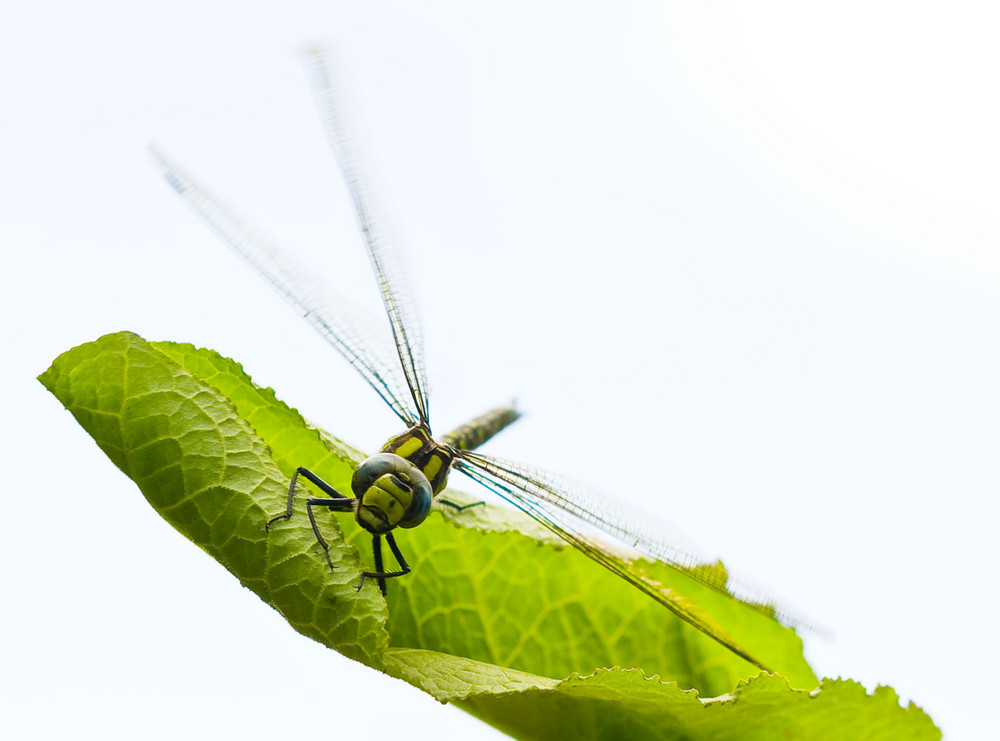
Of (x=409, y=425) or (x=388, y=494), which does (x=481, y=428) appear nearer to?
(x=409, y=425)

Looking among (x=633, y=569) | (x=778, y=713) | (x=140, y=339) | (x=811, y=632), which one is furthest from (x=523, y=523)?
(x=140, y=339)

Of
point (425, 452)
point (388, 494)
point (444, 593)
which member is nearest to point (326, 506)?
point (388, 494)

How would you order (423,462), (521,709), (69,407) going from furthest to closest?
(423,462) → (521,709) → (69,407)

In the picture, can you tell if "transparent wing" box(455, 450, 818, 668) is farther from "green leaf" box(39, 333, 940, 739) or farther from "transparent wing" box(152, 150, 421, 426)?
"transparent wing" box(152, 150, 421, 426)

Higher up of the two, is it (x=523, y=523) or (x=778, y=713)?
(x=523, y=523)

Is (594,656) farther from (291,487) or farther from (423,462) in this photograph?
(291,487)

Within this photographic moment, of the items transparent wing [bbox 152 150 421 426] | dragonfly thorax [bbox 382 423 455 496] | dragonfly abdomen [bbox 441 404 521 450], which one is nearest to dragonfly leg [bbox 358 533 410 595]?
dragonfly thorax [bbox 382 423 455 496]

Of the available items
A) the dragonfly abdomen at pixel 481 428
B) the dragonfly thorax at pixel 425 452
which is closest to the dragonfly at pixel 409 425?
the dragonfly thorax at pixel 425 452

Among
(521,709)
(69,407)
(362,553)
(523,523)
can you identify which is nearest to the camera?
(69,407)
